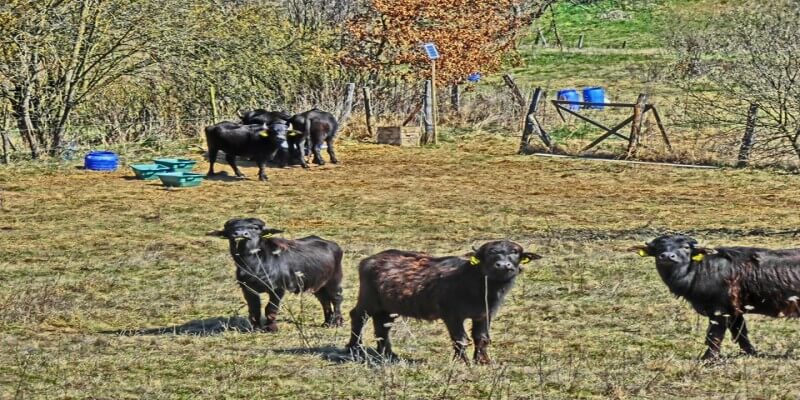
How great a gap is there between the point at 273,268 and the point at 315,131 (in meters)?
14.7

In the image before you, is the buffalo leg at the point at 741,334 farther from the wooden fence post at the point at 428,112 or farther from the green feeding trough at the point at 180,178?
the wooden fence post at the point at 428,112

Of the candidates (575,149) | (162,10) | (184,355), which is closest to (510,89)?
(575,149)

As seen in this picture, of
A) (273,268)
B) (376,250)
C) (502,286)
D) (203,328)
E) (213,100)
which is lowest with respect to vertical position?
(376,250)

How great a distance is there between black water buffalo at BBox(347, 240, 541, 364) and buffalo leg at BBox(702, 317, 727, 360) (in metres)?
1.56

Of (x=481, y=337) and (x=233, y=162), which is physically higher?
(x=481, y=337)

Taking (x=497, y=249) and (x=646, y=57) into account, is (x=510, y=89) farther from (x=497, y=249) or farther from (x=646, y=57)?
(x=497, y=249)

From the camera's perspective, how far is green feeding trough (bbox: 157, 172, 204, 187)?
23.4m

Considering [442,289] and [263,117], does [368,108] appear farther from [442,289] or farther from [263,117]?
[442,289]

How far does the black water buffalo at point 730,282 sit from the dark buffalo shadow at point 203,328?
13.4 ft

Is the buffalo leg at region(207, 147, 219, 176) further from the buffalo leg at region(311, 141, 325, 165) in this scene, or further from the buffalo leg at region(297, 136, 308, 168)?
the buffalo leg at region(311, 141, 325, 165)

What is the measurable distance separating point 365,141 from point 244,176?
17.6 feet

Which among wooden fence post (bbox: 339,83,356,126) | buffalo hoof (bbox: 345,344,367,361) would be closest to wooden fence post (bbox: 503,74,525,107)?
wooden fence post (bbox: 339,83,356,126)

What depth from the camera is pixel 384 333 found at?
34.4 feet

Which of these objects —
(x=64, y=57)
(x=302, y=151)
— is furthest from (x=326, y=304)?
(x=64, y=57)
